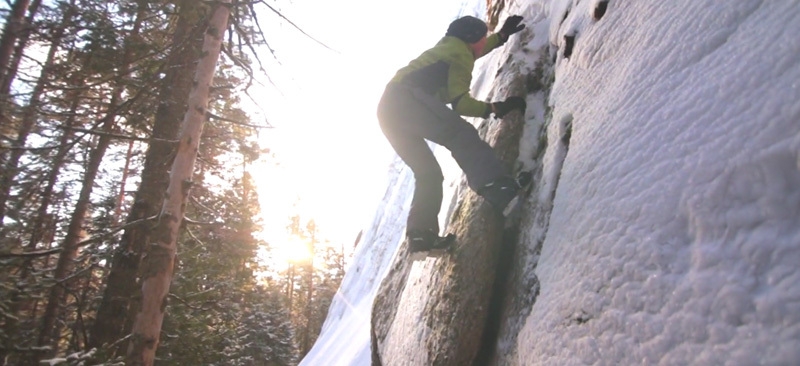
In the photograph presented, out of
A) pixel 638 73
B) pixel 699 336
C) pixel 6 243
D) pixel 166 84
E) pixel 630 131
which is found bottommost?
pixel 6 243

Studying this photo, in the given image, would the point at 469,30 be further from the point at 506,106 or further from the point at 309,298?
the point at 309,298

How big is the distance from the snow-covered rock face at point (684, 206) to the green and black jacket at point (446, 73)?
1.09 m

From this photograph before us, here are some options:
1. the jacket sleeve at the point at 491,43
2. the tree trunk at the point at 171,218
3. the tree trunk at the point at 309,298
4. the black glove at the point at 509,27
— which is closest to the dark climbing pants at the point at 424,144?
the jacket sleeve at the point at 491,43

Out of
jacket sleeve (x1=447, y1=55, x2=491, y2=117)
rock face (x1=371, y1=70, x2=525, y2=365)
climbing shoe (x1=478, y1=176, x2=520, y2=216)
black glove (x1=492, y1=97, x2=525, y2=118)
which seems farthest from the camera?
black glove (x1=492, y1=97, x2=525, y2=118)

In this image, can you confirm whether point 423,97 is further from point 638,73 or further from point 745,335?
point 745,335

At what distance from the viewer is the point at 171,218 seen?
13.1 feet

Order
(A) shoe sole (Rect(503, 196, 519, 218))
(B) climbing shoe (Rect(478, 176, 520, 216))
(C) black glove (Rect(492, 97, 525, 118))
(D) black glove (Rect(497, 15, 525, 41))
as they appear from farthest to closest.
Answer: (D) black glove (Rect(497, 15, 525, 41)) → (C) black glove (Rect(492, 97, 525, 118)) → (A) shoe sole (Rect(503, 196, 519, 218)) → (B) climbing shoe (Rect(478, 176, 520, 216))

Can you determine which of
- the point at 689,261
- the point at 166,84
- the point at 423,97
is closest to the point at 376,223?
the point at 166,84

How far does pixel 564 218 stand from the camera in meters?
2.09

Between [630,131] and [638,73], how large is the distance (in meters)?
0.34

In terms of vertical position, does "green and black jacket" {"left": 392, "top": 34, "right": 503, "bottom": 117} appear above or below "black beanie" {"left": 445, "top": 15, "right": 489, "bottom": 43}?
below

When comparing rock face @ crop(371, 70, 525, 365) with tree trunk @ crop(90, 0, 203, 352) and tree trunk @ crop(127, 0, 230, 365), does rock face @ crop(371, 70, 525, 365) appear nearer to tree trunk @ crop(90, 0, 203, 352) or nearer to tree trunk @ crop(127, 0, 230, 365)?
tree trunk @ crop(127, 0, 230, 365)

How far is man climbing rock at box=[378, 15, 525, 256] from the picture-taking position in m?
2.94

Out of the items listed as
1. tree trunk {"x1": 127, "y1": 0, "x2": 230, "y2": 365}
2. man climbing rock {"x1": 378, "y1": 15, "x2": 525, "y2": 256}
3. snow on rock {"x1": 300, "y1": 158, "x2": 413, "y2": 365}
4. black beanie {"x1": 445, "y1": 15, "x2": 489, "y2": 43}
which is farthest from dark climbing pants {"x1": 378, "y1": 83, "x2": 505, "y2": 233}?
snow on rock {"x1": 300, "y1": 158, "x2": 413, "y2": 365}
